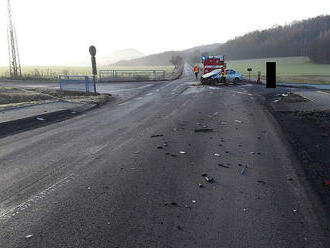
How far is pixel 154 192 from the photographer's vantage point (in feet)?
16.3

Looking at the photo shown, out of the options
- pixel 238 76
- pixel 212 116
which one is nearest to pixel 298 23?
pixel 238 76

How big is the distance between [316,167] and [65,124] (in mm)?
8257

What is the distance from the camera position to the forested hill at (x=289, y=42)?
112m

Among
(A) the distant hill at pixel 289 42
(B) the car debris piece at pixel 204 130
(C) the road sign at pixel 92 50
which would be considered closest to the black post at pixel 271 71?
(B) the car debris piece at pixel 204 130

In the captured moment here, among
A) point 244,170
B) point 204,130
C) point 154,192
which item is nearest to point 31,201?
point 154,192

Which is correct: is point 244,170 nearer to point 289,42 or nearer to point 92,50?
Result: point 92,50

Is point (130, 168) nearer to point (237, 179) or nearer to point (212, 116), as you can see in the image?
point (237, 179)

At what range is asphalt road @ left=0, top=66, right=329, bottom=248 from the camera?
3693mm

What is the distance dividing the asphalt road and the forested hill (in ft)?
365

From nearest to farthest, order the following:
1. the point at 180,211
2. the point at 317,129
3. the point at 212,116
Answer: the point at 180,211 → the point at 317,129 → the point at 212,116

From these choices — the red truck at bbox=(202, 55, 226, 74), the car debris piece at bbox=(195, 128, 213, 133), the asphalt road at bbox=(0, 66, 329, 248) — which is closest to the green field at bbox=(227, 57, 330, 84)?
the red truck at bbox=(202, 55, 226, 74)

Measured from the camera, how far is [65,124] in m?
11.2

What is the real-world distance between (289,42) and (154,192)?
158225 mm

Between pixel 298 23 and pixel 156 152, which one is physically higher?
pixel 298 23
